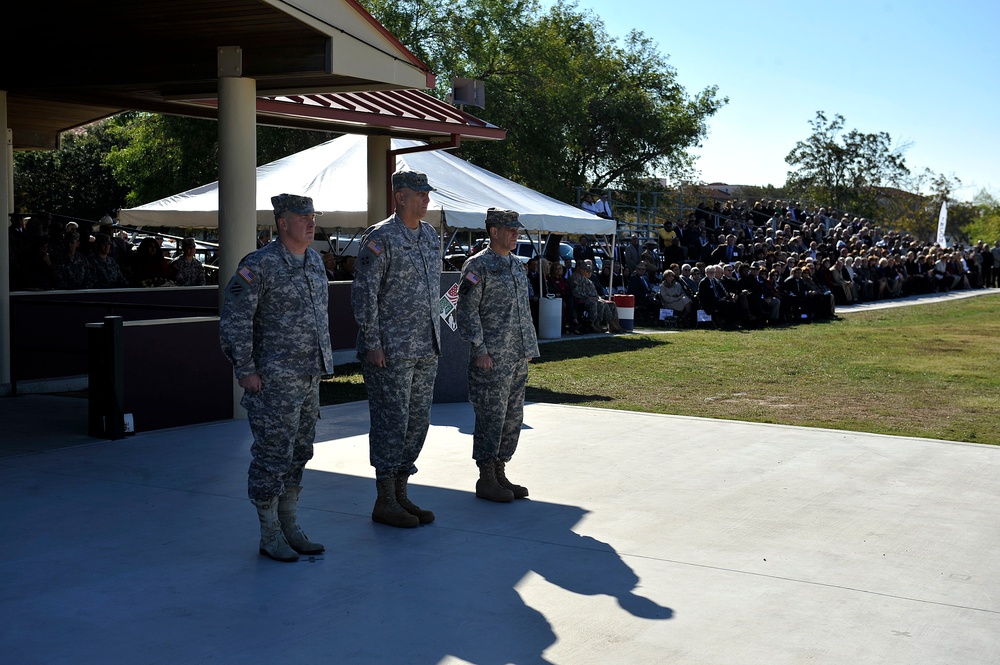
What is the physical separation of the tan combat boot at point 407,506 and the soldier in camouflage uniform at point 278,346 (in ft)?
3.09

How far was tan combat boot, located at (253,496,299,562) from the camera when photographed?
5.76 meters

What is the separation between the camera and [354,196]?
17.2 metres

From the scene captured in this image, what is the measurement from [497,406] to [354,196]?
35.3ft

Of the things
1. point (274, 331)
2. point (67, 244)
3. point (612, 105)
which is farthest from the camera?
point (612, 105)

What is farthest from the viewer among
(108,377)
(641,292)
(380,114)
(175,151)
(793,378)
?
(175,151)

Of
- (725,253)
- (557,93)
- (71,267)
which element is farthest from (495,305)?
(557,93)

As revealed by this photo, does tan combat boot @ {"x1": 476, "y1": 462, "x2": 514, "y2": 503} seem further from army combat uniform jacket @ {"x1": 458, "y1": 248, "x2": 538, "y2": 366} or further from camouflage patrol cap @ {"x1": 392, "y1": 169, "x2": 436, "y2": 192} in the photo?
camouflage patrol cap @ {"x1": 392, "y1": 169, "x2": 436, "y2": 192}

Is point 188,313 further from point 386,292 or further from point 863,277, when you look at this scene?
point 863,277

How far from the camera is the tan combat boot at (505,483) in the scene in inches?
286

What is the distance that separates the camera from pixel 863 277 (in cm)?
3362

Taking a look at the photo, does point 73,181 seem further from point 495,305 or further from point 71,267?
point 495,305

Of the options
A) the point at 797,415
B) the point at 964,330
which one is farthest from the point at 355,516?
the point at 964,330

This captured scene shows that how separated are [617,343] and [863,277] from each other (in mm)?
17346

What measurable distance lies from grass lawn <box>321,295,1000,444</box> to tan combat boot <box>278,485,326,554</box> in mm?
6049
